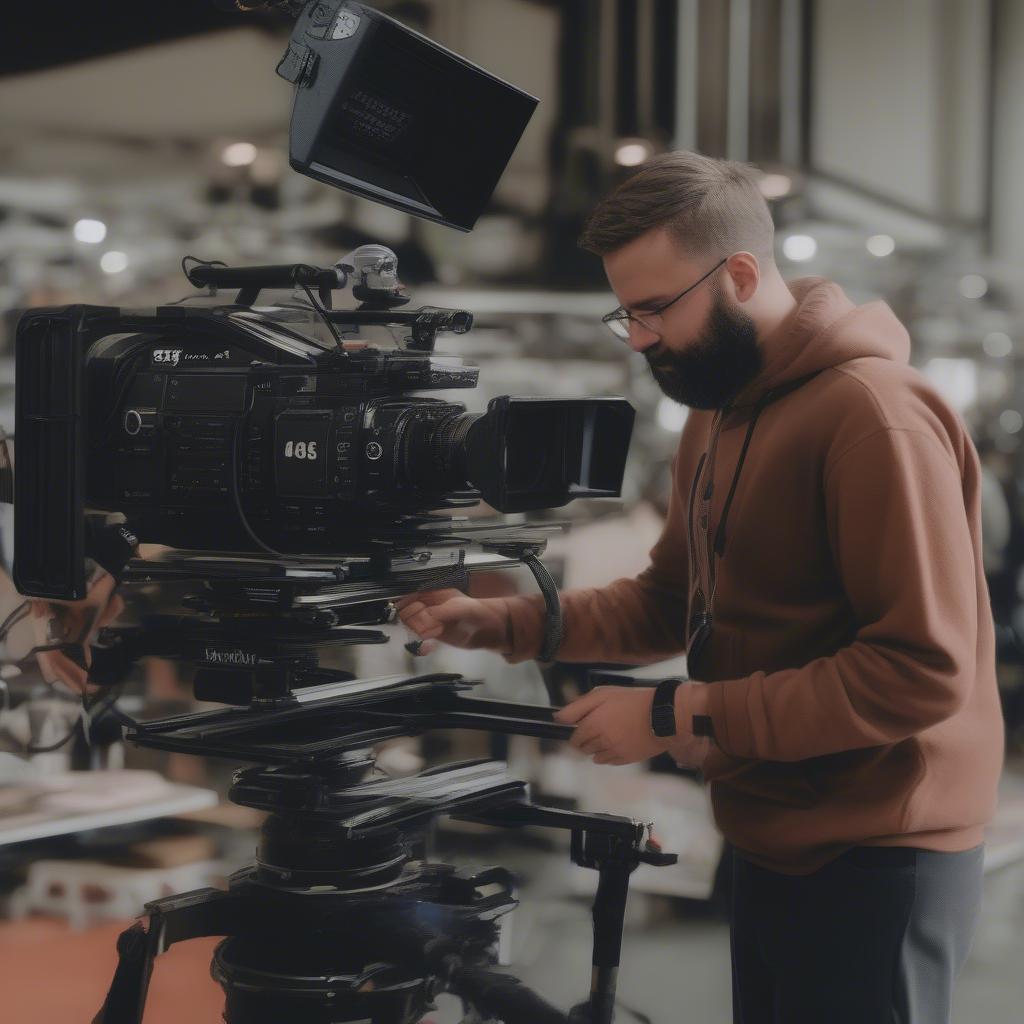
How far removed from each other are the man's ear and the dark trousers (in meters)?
0.51

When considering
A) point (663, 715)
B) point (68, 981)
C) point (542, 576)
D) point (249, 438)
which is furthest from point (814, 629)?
point (68, 981)

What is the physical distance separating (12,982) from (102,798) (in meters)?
0.29

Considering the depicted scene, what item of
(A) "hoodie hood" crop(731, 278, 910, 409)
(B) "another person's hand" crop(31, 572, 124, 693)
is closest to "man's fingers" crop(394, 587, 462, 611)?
(A) "hoodie hood" crop(731, 278, 910, 409)

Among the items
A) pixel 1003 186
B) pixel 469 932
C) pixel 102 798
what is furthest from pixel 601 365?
pixel 469 932

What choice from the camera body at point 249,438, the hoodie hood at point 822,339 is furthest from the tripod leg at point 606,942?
the hoodie hood at point 822,339

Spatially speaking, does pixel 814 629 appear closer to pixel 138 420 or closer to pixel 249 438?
pixel 249 438

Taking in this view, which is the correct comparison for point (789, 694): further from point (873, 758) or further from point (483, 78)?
point (483, 78)

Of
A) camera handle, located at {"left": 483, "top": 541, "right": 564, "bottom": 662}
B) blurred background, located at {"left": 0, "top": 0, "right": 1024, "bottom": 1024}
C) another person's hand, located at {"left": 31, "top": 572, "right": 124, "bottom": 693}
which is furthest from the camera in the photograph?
blurred background, located at {"left": 0, "top": 0, "right": 1024, "bottom": 1024}

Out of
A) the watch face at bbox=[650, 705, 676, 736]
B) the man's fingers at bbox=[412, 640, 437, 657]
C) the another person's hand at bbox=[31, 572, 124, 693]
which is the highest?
the man's fingers at bbox=[412, 640, 437, 657]

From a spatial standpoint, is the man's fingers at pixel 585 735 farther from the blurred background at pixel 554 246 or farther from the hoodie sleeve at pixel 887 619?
the blurred background at pixel 554 246

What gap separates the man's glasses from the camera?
1.26 metres

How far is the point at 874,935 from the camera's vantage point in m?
1.19

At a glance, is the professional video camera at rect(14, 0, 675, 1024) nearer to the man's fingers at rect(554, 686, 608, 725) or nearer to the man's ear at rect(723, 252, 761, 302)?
the man's fingers at rect(554, 686, 608, 725)

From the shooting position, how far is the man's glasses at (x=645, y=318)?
4.12ft
